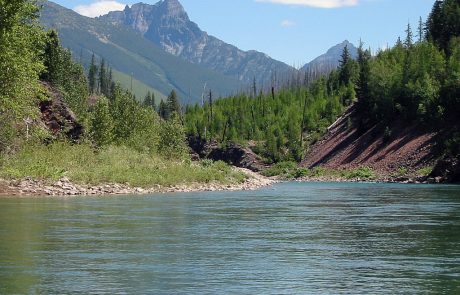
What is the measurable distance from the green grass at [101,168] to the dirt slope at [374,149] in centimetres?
4187

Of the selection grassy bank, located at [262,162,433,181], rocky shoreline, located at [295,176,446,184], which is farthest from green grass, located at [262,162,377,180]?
rocky shoreline, located at [295,176,446,184]

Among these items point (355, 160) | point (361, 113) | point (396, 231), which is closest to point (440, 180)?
point (355, 160)

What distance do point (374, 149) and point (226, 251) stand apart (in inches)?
4471

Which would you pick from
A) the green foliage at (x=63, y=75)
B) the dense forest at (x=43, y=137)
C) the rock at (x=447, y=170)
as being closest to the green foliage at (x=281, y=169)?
the green foliage at (x=63, y=75)

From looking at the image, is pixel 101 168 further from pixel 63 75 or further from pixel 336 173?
pixel 63 75

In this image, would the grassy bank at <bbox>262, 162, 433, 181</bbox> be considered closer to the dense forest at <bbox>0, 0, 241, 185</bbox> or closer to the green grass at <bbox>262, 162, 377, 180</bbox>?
the green grass at <bbox>262, 162, 377, 180</bbox>

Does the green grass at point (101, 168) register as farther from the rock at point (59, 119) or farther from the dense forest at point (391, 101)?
the dense forest at point (391, 101)

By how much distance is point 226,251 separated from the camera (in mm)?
24188

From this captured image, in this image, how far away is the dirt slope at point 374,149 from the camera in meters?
118

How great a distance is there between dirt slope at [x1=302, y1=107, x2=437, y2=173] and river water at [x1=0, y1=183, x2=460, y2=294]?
78560 mm

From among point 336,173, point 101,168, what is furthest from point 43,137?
point 336,173

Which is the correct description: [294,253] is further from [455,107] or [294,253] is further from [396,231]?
[455,107]

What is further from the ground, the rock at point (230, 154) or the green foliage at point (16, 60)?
the green foliage at point (16, 60)

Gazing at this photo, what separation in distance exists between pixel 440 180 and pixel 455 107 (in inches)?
982
